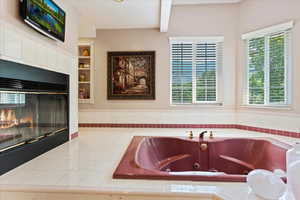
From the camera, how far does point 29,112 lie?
6.03ft

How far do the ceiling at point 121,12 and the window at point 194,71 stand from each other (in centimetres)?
64

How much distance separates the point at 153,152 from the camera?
2.51 metres

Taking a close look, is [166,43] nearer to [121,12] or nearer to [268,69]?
[121,12]

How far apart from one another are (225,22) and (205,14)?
36cm

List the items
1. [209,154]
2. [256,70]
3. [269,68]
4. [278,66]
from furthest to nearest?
1. [256,70]
2. [269,68]
3. [278,66]
4. [209,154]

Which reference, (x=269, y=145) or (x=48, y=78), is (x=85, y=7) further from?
(x=269, y=145)

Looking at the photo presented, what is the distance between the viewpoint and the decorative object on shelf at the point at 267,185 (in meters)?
0.89

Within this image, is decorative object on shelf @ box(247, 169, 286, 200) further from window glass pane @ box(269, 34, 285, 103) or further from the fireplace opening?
window glass pane @ box(269, 34, 285, 103)

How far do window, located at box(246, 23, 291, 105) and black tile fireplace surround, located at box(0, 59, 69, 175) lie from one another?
2779mm

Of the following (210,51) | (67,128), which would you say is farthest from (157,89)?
(67,128)

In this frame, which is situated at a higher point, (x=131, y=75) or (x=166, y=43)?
(x=166, y=43)

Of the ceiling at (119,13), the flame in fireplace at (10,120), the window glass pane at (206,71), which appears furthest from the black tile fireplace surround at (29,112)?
the window glass pane at (206,71)

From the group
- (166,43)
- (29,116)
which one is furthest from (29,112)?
(166,43)

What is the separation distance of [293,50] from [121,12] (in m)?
2.41
